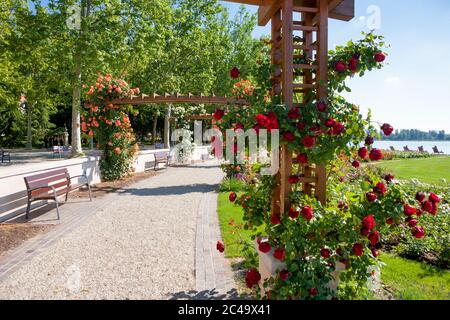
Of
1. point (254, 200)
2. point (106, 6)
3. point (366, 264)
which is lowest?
point (366, 264)

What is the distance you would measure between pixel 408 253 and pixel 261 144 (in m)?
3.08

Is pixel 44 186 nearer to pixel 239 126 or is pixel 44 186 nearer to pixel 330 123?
pixel 239 126

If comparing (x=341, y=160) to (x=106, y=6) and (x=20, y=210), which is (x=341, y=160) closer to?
(x=20, y=210)

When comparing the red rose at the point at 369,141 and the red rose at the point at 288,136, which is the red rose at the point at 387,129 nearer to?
the red rose at the point at 369,141

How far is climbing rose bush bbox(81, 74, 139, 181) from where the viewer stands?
11414 millimetres

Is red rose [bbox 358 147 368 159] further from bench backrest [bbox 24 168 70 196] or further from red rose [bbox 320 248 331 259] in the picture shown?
bench backrest [bbox 24 168 70 196]

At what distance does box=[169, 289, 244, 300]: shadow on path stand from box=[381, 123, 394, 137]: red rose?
2134 mm

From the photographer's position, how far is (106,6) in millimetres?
13281

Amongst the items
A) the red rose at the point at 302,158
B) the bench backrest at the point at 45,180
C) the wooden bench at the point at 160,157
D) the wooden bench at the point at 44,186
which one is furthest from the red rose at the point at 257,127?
the wooden bench at the point at 160,157

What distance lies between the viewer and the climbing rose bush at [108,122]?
11.4m

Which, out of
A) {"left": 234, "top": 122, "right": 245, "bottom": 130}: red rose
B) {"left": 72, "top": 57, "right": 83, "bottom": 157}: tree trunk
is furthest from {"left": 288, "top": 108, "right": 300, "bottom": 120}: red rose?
{"left": 72, "top": 57, "right": 83, "bottom": 157}: tree trunk

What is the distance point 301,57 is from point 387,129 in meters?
1.11

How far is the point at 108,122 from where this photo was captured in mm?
11422
